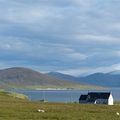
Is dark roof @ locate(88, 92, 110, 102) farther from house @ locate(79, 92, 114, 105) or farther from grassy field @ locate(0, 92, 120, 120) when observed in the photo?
grassy field @ locate(0, 92, 120, 120)

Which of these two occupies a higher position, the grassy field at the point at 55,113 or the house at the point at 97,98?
the house at the point at 97,98

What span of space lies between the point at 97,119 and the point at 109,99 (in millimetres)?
103402

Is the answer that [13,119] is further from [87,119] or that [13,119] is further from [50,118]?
[87,119]

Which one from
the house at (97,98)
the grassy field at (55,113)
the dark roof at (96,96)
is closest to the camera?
the grassy field at (55,113)

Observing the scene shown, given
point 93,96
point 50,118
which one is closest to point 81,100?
point 93,96

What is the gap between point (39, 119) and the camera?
177 ft

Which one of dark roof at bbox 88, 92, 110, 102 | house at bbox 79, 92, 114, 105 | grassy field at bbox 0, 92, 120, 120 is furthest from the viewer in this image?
dark roof at bbox 88, 92, 110, 102

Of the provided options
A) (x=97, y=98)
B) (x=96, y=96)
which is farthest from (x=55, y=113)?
(x=96, y=96)

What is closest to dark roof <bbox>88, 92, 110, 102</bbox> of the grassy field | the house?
the house

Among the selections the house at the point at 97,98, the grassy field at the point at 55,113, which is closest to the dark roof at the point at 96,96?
the house at the point at 97,98

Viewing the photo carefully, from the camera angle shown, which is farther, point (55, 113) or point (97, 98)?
point (97, 98)

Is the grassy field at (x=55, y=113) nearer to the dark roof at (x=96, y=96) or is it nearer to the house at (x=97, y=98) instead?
the house at (x=97, y=98)

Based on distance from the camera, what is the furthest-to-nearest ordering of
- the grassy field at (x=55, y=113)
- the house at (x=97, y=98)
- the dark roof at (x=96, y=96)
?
the dark roof at (x=96, y=96) < the house at (x=97, y=98) < the grassy field at (x=55, y=113)

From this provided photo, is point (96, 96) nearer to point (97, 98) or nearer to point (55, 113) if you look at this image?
point (97, 98)
